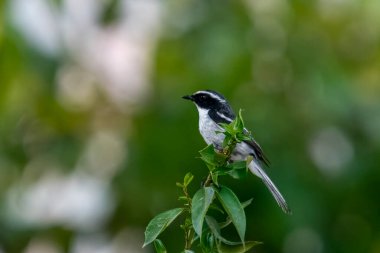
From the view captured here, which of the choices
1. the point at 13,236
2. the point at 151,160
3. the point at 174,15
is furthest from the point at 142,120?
the point at 13,236

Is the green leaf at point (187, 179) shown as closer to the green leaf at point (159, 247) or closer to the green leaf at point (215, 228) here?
the green leaf at point (215, 228)

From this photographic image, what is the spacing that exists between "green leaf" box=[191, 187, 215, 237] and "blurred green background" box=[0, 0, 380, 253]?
3679 millimetres

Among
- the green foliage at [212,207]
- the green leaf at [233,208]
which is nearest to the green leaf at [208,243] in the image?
the green foliage at [212,207]

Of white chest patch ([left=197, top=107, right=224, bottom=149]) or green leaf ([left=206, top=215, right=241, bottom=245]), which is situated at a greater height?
green leaf ([left=206, top=215, right=241, bottom=245])

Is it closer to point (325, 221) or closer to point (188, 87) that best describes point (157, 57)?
point (188, 87)

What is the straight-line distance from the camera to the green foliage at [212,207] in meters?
2.14

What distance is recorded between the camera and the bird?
12.4 feet

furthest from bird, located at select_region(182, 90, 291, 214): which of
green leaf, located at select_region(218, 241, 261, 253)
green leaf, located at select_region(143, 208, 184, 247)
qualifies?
green leaf, located at select_region(143, 208, 184, 247)

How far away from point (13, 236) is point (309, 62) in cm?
241

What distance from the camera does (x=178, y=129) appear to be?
6086 millimetres

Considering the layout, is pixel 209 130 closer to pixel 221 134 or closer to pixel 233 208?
pixel 221 134

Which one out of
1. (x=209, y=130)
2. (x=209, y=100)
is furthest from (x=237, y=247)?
(x=209, y=100)

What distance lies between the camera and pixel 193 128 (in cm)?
602

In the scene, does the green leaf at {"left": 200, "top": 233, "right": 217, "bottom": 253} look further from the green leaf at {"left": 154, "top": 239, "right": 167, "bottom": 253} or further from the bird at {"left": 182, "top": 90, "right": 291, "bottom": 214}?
the bird at {"left": 182, "top": 90, "right": 291, "bottom": 214}
